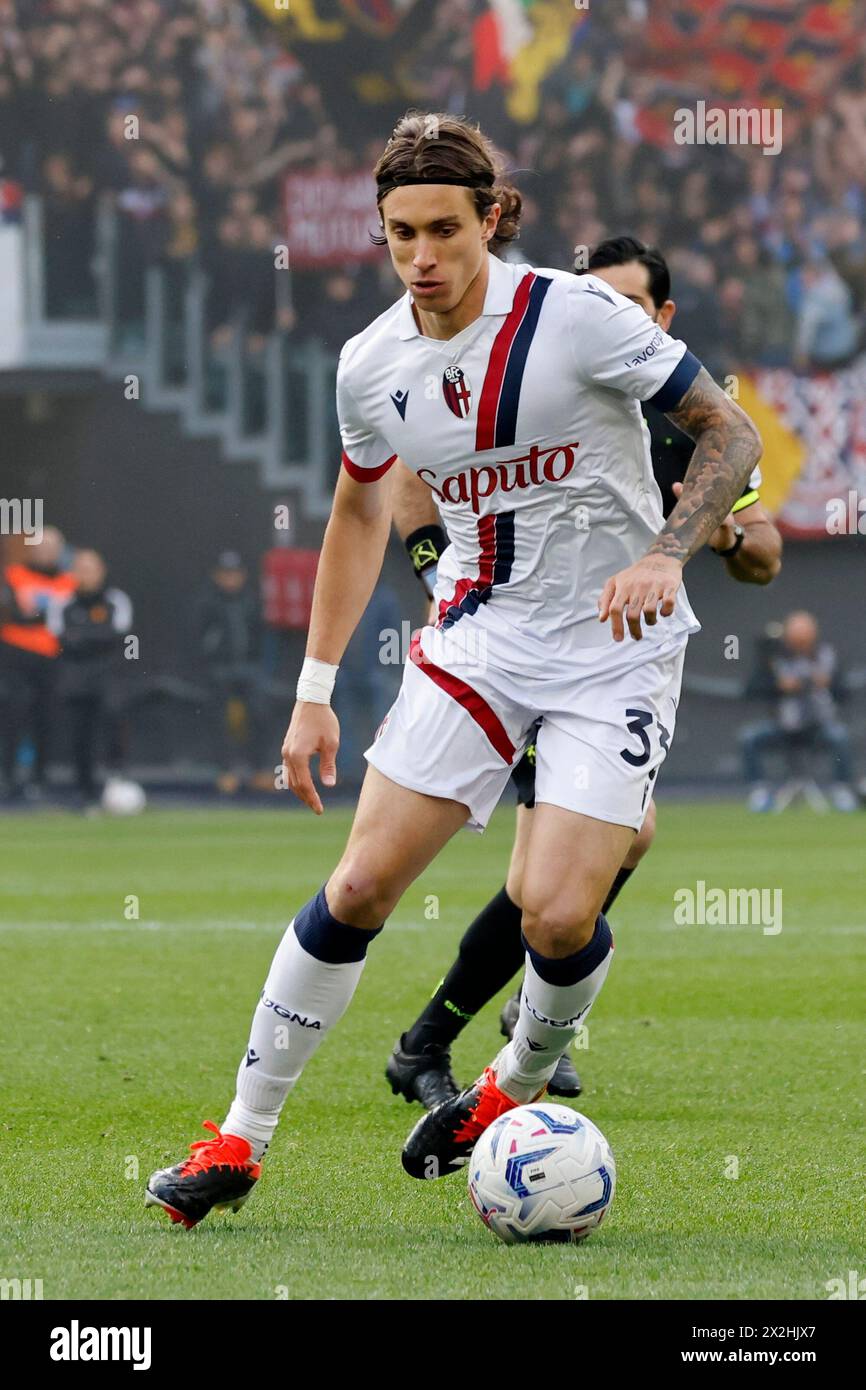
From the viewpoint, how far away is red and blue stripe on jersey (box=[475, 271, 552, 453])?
13.5ft

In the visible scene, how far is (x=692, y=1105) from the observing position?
17.7ft

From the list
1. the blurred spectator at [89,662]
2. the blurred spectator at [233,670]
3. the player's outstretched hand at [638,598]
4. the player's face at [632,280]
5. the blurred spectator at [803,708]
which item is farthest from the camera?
the blurred spectator at [233,670]

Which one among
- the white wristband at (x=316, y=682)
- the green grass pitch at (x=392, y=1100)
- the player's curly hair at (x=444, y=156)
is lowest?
the green grass pitch at (x=392, y=1100)

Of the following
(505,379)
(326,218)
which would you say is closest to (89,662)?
(326,218)

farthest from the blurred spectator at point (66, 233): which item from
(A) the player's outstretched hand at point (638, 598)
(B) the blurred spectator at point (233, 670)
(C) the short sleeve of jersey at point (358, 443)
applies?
(A) the player's outstretched hand at point (638, 598)

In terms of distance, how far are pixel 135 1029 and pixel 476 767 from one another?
2.79 m

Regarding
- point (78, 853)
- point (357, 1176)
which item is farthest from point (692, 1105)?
point (78, 853)

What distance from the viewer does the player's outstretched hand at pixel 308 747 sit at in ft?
13.9

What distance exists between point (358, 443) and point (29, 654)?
48.0 ft

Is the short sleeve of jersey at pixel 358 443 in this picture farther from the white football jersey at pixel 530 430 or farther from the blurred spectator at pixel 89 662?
the blurred spectator at pixel 89 662

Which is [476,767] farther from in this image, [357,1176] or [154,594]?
[154,594]

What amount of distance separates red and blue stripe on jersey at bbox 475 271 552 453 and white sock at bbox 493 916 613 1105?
39.8 inches

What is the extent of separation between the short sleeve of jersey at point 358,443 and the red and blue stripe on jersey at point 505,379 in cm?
30

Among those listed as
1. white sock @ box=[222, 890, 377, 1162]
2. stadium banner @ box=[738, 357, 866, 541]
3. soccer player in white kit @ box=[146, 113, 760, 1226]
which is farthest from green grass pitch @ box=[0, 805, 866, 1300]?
stadium banner @ box=[738, 357, 866, 541]
